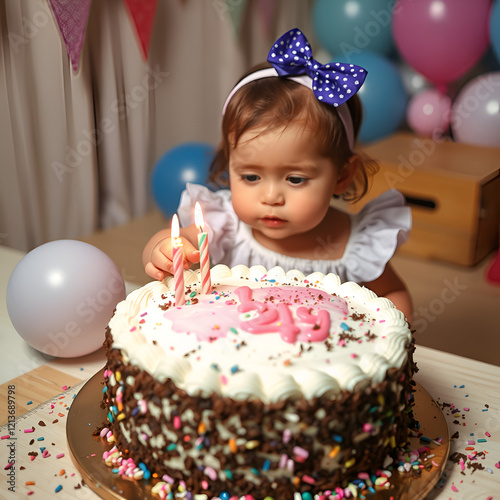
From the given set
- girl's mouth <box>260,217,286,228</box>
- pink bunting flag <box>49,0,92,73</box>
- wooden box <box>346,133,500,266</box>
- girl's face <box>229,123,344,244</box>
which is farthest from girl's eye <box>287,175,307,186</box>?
wooden box <box>346,133,500,266</box>

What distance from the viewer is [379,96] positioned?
3.45 metres

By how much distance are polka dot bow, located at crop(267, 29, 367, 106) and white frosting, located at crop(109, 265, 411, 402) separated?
60 cm

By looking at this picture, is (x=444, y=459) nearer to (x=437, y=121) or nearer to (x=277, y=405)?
(x=277, y=405)

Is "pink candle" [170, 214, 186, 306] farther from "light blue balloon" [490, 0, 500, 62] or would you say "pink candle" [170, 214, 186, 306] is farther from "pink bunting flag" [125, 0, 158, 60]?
"light blue balloon" [490, 0, 500, 62]

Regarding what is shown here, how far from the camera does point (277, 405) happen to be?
942 millimetres

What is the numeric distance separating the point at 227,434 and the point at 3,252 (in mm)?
1373

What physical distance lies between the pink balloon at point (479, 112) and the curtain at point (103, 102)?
3.53 feet

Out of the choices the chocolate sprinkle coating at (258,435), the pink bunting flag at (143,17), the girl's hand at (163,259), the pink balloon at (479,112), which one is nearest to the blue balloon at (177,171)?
the pink bunting flag at (143,17)

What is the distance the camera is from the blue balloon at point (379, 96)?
341cm

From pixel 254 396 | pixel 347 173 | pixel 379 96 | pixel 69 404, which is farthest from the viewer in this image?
pixel 379 96

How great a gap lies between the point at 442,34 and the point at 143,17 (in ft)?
5.18

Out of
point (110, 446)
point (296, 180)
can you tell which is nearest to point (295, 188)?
point (296, 180)

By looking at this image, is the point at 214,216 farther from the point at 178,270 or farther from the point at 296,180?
the point at 178,270

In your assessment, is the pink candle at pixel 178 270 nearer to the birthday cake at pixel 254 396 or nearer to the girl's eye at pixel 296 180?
the birthday cake at pixel 254 396
